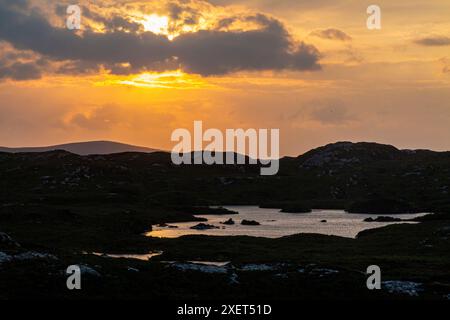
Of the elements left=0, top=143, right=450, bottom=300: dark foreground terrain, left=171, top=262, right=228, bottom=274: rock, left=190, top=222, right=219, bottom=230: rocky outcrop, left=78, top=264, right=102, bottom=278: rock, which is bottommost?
left=190, top=222, right=219, bottom=230: rocky outcrop

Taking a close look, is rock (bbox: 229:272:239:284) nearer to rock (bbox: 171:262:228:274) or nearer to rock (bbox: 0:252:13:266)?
rock (bbox: 171:262:228:274)

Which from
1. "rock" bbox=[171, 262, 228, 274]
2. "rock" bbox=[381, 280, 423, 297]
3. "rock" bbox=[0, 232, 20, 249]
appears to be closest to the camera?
"rock" bbox=[381, 280, 423, 297]

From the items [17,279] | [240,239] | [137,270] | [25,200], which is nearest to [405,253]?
[240,239]

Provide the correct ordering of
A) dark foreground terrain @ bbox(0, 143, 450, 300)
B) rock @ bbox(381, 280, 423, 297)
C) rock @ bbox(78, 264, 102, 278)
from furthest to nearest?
rock @ bbox(78, 264, 102, 278) < rock @ bbox(381, 280, 423, 297) < dark foreground terrain @ bbox(0, 143, 450, 300)

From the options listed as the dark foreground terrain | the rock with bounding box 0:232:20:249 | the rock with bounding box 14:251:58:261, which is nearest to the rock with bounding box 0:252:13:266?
the dark foreground terrain

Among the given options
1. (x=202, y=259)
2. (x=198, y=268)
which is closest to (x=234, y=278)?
(x=198, y=268)

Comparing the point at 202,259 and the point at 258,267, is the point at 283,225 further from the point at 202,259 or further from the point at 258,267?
the point at 258,267
